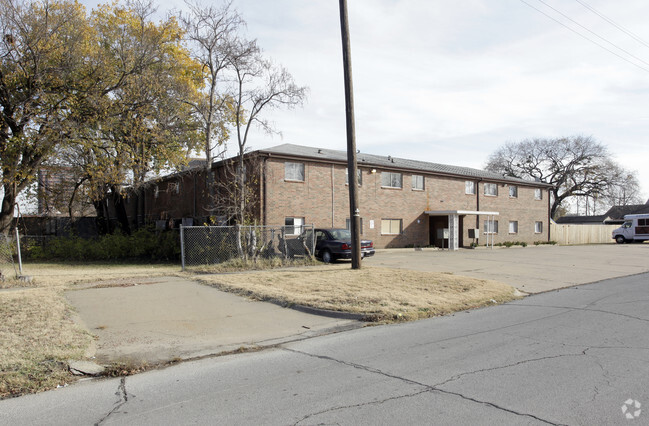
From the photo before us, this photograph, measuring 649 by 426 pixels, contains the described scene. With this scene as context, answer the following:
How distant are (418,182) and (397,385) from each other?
26.1 m

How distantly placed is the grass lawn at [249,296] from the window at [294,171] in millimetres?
7971

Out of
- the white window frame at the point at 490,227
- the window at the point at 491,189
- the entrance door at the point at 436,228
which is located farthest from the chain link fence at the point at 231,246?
the window at the point at 491,189

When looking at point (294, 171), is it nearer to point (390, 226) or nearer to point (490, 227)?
point (390, 226)

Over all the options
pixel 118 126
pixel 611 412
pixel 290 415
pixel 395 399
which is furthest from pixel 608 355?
pixel 118 126

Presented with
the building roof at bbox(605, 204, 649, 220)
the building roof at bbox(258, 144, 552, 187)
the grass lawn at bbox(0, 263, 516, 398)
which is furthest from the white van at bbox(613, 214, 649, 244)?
the grass lawn at bbox(0, 263, 516, 398)

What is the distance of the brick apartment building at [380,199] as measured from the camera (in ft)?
75.8

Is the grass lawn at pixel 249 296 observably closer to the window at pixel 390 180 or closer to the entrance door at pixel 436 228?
the window at pixel 390 180

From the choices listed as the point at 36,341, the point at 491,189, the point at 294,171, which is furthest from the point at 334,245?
the point at 491,189

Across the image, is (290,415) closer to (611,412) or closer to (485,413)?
(485,413)

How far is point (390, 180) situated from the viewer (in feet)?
93.1

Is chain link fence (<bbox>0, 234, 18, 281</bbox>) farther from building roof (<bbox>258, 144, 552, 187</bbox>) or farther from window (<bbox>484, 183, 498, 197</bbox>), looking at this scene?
window (<bbox>484, 183, 498, 197</bbox>)

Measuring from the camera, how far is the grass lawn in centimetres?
550

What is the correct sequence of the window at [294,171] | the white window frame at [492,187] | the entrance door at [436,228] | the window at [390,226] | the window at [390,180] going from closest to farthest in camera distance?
the window at [294,171], the window at [390,226], the window at [390,180], the entrance door at [436,228], the white window frame at [492,187]

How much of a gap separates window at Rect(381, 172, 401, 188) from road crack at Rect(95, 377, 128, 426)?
23626mm
